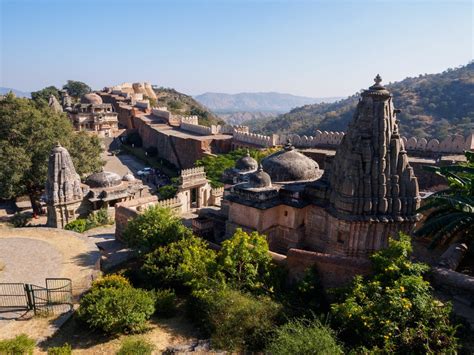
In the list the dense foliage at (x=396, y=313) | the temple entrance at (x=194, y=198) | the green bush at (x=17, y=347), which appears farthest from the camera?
the temple entrance at (x=194, y=198)

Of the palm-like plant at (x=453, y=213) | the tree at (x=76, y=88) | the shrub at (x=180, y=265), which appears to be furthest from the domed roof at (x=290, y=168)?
the tree at (x=76, y=88)

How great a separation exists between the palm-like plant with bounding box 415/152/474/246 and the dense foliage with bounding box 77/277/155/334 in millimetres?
9463

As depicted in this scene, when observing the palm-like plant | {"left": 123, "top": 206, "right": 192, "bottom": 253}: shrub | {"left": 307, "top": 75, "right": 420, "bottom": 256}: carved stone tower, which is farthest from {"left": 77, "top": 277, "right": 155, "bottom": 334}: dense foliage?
the palm-like plant

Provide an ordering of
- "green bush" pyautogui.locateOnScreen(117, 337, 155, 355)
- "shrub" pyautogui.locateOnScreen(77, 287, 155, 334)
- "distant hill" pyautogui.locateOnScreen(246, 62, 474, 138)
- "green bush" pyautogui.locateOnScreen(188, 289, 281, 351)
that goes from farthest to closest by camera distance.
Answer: "distant hill" pyautogui.locateOnScreen(246, 62, 474, 138), "shrub" pyautogui.locateOnScreen(77, 287, 155, 334), "green bush" pyautogui.locateOnScreen(188, 289, 281, 351), "green bush" pyautogui.locateOnScreen(117, 337, 155, 355)

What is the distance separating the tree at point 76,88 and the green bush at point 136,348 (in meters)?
82.6

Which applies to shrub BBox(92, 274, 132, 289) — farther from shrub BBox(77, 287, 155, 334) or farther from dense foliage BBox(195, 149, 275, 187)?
dense foliage BBox(195, 149, 275, 187)

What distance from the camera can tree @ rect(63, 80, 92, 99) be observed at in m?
83.5

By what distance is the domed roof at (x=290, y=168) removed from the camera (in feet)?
58.3

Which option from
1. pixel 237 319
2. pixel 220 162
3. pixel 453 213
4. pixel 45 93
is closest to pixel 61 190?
pixel 220 162

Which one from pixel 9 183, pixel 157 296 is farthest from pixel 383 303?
pixel 9 183

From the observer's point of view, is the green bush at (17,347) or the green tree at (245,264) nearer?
the green bush at (17,347)

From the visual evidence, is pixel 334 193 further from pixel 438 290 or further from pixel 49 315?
pixel 49 315

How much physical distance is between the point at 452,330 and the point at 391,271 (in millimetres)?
2001

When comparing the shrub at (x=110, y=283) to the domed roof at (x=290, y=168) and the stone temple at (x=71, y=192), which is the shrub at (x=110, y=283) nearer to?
the domed roof at (x=290, y=168)
